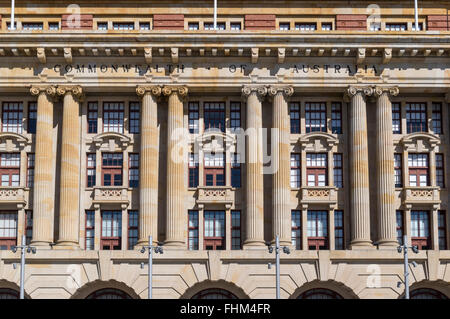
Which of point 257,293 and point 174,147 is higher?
point 174,147

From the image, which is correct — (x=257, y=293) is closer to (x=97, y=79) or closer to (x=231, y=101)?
(x=231, y=101)

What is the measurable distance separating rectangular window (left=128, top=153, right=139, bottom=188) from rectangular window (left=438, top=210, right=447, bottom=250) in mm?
21008

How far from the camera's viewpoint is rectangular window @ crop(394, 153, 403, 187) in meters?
56.8

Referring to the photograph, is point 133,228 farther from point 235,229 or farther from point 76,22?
point 76,22

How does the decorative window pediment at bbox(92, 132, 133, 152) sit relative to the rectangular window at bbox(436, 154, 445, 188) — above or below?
above

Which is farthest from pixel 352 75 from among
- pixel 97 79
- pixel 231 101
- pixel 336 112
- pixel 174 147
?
pixel 97 79

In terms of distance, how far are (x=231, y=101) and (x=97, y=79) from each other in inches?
373

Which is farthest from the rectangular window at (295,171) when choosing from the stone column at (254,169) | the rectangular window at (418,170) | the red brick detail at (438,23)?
the red brick detail at (438,23)

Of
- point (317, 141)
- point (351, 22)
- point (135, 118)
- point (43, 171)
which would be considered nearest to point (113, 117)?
point (135, 118)

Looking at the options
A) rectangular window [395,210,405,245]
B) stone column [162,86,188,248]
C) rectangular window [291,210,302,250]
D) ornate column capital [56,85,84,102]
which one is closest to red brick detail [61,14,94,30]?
ornate column capital [56,85,84,102]

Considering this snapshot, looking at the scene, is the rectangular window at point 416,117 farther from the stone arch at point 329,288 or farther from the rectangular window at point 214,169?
the rectangular window at point 214,169

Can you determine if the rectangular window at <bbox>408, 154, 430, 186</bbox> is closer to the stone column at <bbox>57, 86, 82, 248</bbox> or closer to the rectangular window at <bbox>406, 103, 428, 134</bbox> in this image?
the rectangular window at <bbox>406, 103, 428, 134</bbox>

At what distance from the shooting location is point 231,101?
2272 inches

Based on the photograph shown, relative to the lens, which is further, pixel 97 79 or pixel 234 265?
pixel 97 79
